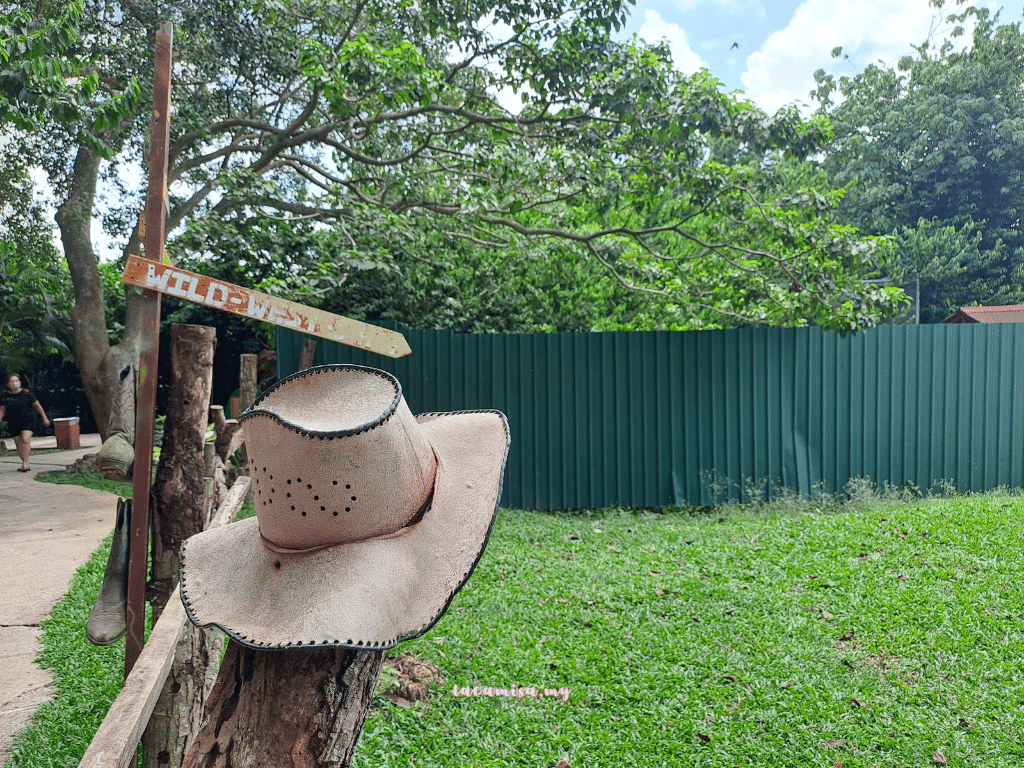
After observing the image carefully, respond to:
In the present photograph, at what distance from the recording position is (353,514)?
1.49 meters

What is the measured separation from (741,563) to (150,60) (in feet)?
26.7

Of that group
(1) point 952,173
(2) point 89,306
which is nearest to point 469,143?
(2) point 89,306

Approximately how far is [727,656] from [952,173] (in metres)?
25.8

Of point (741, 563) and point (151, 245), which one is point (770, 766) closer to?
point (741, 563)

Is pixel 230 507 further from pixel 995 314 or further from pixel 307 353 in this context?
pixel 995 314

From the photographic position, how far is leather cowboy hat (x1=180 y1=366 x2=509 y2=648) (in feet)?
4.53

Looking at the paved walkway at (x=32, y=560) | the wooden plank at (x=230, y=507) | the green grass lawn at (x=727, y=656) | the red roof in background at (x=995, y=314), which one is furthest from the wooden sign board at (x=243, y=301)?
the red roof in background at (x=995, y=314)

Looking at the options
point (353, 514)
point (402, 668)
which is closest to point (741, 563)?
point (402, 668)

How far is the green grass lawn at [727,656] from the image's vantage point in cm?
350

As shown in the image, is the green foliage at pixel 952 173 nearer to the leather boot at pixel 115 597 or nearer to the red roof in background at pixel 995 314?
the red roof in background at pixel 995 314

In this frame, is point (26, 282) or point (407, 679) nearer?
point (407, 679)

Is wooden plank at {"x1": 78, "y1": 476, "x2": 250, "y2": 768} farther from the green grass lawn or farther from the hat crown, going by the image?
the green grass lawn

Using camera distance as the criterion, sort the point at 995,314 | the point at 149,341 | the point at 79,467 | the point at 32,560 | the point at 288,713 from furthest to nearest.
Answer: the point at 995,314, the point at 79,467, the point at 32,560, the point at 149,341, the point at 288,713

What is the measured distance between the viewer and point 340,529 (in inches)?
58.9
